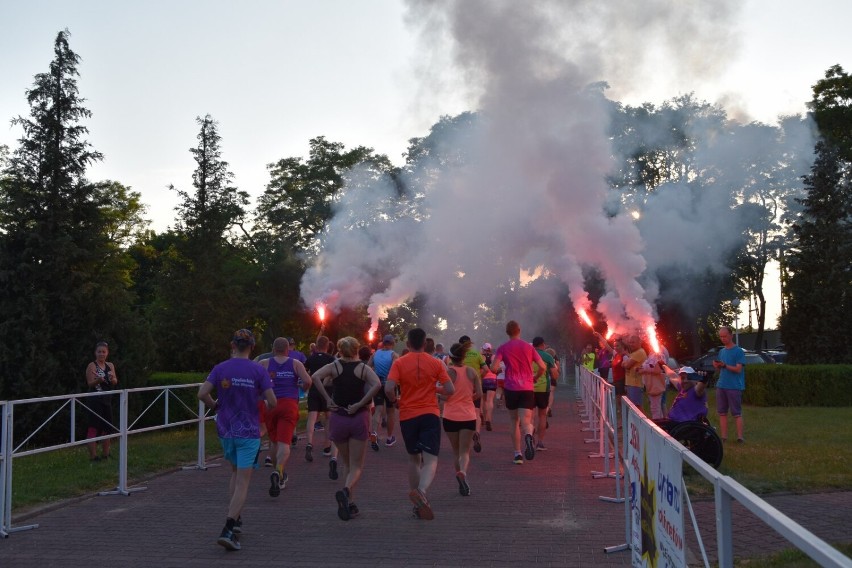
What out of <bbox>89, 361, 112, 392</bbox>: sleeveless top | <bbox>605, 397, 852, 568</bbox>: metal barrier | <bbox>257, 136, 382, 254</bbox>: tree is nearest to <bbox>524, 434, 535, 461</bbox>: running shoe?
<bbox>89, 361, 112, 392</bbox>: sleeveless top

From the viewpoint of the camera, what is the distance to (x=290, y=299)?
4709 centimetres

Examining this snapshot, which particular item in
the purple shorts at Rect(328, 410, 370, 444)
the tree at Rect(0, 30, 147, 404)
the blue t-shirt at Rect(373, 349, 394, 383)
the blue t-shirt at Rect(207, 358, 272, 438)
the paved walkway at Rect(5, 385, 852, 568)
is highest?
the tree at Rect(0, 30, 147, 404)

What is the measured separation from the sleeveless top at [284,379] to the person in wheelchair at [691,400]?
195 inches

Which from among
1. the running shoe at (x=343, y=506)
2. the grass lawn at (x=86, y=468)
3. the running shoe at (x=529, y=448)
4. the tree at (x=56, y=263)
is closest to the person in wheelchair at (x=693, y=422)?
the running shoe at (x=529, y=448)

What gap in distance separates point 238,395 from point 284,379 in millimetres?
3086

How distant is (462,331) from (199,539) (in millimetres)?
50879

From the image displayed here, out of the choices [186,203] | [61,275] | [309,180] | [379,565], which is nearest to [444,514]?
[379,565]

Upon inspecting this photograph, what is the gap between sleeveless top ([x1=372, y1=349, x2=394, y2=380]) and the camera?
15508 mm

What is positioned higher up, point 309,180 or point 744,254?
point 309,180

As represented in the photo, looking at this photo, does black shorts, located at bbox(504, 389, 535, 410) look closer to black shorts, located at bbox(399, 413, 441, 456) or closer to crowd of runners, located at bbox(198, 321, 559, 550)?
crowd of runners, located at bbox(198, 321, 559, 550)

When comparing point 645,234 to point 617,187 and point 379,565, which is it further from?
point 379,565

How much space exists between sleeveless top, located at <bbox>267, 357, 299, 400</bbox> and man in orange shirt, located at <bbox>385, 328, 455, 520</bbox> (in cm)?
227

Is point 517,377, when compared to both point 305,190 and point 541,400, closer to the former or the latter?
point 541,400

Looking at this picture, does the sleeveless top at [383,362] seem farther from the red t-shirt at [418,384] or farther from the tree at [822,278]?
the tree at [822,278]
